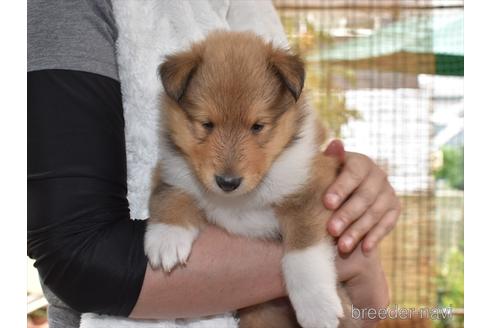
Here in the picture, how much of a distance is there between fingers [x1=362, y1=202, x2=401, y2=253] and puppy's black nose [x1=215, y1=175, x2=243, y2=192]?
1.68 feet

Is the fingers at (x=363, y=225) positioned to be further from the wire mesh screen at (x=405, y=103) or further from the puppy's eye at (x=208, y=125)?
the wire mesh screen at (x=405, y=103)

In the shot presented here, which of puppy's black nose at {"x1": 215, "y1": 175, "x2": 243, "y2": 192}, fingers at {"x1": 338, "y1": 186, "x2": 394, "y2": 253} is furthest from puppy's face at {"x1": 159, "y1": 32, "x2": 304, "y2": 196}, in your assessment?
fingers at {"x1": 338, "y1": 186, "x2": 394, "y2": 253}

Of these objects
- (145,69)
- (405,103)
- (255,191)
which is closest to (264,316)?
(255,191)

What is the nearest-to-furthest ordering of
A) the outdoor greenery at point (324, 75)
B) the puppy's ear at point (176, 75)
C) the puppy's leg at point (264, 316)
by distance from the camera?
the puppy's ear at point (176, 75)
the puppy's leg at point (264, 316)
the outdoor greenery at point (324, 75)

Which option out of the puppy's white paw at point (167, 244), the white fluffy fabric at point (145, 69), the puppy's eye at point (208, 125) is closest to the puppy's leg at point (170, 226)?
the puppy's white paw at point (167, 244)

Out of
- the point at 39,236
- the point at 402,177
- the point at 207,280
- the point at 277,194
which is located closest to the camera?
the point at 39,236

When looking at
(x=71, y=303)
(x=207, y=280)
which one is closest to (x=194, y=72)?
(x=207, y=280)

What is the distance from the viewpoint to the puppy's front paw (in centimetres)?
181

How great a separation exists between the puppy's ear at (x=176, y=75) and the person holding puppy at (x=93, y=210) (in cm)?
16

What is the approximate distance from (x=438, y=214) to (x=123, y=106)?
5.42 m

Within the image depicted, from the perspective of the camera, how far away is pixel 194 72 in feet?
6.32

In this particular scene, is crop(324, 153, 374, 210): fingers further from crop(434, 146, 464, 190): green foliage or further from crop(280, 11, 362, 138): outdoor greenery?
crop(434, 146, 464, 190): green foliage

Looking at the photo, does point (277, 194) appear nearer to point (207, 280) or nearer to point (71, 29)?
point (207, 280)

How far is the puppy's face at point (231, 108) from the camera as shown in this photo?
1.81 m
